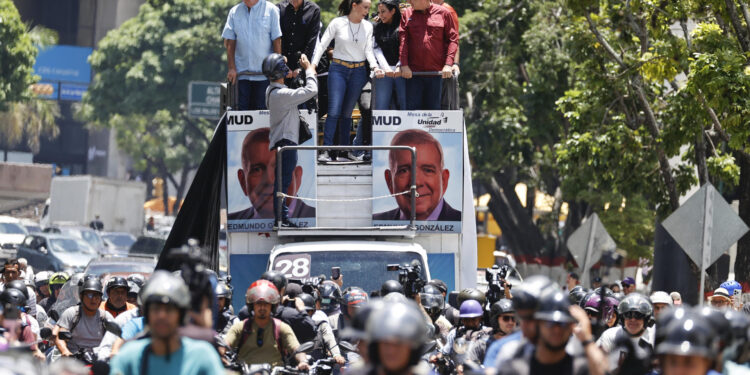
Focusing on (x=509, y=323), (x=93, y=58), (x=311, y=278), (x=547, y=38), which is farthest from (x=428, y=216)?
(x=93, y=58)

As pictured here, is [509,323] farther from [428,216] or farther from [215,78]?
[215,78]

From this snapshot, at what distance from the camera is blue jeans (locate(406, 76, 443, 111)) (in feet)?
49.2

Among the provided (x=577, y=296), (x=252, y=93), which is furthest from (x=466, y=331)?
(x=252, y=93)

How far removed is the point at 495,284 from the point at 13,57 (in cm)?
3159

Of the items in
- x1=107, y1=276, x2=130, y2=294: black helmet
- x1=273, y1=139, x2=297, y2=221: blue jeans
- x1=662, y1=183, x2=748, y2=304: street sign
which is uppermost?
x1=273, y1=139, x2=297, y2=221: blue jeans

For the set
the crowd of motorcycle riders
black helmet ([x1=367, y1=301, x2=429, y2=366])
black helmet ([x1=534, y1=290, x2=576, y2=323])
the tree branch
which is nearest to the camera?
black helmet ([x1=367, y1=301, x2=429, y2=366])

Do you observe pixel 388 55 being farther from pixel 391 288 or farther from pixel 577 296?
pixel 391 288

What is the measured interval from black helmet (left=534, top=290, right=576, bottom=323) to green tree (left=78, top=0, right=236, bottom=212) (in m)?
44.3

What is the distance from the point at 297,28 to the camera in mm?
15539

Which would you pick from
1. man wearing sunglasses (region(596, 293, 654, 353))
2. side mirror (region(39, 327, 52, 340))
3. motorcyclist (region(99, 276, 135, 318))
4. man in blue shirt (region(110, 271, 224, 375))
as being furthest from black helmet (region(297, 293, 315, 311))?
man in blue shirt (region(110, 271, 224, 375))

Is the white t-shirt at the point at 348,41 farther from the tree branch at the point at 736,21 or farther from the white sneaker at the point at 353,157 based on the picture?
the tree branch at the point at 736,21

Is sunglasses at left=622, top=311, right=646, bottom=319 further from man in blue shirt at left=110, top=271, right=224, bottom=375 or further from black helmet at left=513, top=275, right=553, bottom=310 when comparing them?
man in blue shirt at left=110, top=271, right=224, bottom=375

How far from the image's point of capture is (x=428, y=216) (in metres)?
14.2

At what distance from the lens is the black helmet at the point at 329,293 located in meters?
12.6
